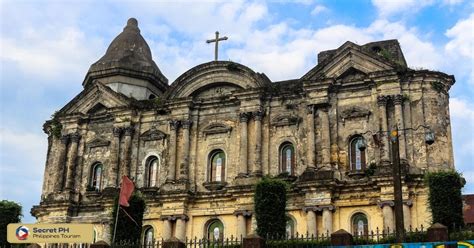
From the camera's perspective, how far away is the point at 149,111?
31.8m

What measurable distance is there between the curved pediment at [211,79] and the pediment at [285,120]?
2.16 metres

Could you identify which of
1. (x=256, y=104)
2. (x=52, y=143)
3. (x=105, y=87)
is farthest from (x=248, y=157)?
(x=52, y=143)

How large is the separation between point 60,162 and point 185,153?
6.98 meters

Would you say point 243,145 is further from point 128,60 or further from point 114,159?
point 128,60

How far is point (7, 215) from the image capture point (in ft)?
98.8

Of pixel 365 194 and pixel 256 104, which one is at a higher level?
pixel 256 104

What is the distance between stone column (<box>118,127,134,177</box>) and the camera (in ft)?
101

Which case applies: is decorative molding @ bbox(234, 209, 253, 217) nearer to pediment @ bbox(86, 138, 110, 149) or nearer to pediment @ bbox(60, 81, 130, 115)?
pediment @ bbox(86, 138, 110, 149)

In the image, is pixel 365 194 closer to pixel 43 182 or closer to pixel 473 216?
pixel 473 216

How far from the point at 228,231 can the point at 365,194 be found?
638 centimetres

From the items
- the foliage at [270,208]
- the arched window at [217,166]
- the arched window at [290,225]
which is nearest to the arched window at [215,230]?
the arched window at [217,166]

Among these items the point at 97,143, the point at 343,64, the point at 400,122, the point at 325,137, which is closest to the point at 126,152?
the point at 97,143

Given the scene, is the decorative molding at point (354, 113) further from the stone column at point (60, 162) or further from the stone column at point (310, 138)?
the stone column at point (60, 162)

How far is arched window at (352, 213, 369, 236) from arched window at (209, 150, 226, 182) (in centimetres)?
661
